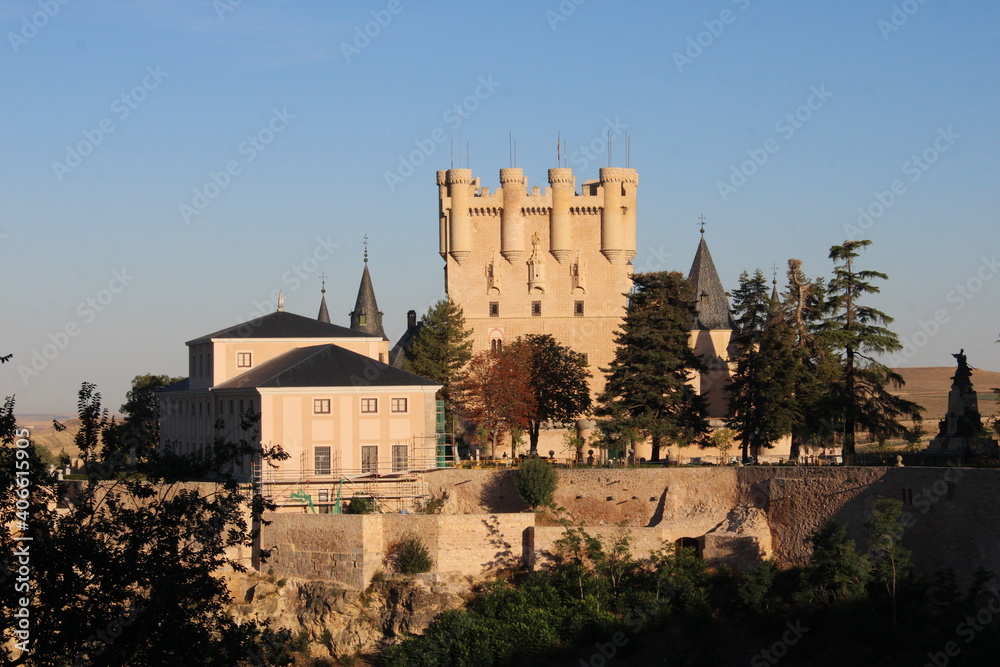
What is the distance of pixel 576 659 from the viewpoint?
34.1 m

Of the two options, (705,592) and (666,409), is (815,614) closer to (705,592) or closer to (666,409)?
(705,592)

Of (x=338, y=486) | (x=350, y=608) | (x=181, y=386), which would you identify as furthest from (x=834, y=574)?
(x=181, y=386)

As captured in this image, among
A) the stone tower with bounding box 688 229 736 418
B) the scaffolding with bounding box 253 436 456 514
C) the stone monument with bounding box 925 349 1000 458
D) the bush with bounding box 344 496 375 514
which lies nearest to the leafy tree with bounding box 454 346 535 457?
Answer: the scaffolding with bounding box 253 436 456 514

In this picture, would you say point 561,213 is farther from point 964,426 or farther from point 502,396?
point 964,426

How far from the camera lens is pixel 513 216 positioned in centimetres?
5950

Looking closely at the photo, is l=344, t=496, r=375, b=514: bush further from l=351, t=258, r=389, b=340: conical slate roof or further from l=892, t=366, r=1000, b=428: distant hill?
l=892, t=366, r=1000, b=428: distant hill

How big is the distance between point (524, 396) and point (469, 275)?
11181 mm

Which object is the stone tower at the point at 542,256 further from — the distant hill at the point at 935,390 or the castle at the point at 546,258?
the distant hill at the point at 935,390

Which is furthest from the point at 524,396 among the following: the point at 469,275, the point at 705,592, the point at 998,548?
the point at 998,548

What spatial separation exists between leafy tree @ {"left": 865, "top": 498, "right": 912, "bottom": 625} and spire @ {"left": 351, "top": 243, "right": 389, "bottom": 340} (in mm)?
39955

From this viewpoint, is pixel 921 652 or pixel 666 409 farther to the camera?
pixel 666 409

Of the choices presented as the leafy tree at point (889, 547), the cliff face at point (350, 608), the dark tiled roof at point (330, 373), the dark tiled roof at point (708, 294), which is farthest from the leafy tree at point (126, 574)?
the dark tiled roof at point (708, 294)

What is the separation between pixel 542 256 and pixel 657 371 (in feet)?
49.9

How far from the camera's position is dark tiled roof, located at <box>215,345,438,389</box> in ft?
140
